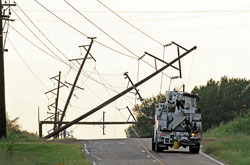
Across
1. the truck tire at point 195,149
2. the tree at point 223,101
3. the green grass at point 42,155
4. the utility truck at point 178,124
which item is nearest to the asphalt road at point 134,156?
the truck tire at point 195,149

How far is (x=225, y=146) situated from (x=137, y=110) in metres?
112

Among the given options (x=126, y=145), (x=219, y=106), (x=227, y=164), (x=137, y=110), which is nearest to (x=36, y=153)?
(x=126, y=145)

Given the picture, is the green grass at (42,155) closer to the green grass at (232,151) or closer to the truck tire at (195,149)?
the truck tire at (195,149)

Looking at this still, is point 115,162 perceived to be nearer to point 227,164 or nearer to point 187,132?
point 227,164

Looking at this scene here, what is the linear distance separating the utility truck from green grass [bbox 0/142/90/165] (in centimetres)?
483

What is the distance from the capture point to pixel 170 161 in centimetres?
3212

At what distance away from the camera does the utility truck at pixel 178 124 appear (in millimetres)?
38031

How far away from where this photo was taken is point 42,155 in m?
37.6

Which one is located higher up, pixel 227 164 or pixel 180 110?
pixel 180 110

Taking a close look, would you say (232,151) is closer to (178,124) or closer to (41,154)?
(178,124)

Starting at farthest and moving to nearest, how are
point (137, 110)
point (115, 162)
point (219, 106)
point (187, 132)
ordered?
point (137, 110) → point (219, 106) → point (187, 132) → point (115, 162)

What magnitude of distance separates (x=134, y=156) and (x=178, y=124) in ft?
14.3

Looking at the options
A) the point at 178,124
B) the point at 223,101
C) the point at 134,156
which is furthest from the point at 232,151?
the point at 223,101

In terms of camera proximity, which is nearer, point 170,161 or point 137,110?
point 170,161
